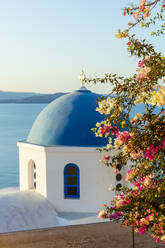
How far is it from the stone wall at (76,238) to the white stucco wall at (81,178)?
223 inches

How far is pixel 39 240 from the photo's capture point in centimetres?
493

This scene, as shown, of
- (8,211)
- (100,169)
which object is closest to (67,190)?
(100,169)

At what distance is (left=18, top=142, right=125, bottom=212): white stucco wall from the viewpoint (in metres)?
10.9

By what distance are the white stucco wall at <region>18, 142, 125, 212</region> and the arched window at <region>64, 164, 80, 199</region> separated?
0.32 feet

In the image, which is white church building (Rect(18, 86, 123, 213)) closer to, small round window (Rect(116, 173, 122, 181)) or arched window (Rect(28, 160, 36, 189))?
small round window (Rect(116, 173, 122, 181))

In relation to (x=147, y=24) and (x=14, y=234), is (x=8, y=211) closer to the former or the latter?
(x=14, y=234)

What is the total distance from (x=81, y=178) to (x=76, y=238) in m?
5.96

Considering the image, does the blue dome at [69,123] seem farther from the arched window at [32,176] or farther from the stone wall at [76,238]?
the stone wall at [76,238]

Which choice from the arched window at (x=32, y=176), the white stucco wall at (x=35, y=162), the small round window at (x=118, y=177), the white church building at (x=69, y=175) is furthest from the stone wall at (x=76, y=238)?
the arched window at (x=32, y=176)

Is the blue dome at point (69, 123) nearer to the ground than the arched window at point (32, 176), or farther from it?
farther from it

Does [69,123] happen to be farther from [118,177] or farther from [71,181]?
[118,177]

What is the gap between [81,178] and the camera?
1092 centimetres

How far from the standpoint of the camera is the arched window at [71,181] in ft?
36.0

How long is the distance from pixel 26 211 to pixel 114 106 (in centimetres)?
759
